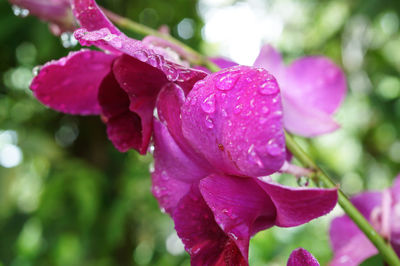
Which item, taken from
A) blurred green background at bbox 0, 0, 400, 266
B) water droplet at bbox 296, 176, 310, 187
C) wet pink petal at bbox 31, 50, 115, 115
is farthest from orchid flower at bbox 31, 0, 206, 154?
blurred green background at bbox 0, 0, 400, 266

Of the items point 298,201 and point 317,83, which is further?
point 317,83

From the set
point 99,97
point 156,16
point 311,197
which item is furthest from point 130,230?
point 311,197

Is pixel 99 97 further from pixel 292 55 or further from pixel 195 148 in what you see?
pixel 292 55

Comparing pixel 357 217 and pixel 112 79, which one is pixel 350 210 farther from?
pixel 112 79

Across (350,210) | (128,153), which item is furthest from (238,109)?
(128,153)

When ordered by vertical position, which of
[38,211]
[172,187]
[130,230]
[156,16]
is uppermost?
[172,187]

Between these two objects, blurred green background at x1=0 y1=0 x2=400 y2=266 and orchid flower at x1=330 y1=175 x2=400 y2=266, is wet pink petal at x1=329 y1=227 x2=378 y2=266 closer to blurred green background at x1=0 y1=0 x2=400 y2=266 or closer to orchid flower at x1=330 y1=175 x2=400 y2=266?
orchid flower at x1=330 y1=175 x2=400 y2=266
